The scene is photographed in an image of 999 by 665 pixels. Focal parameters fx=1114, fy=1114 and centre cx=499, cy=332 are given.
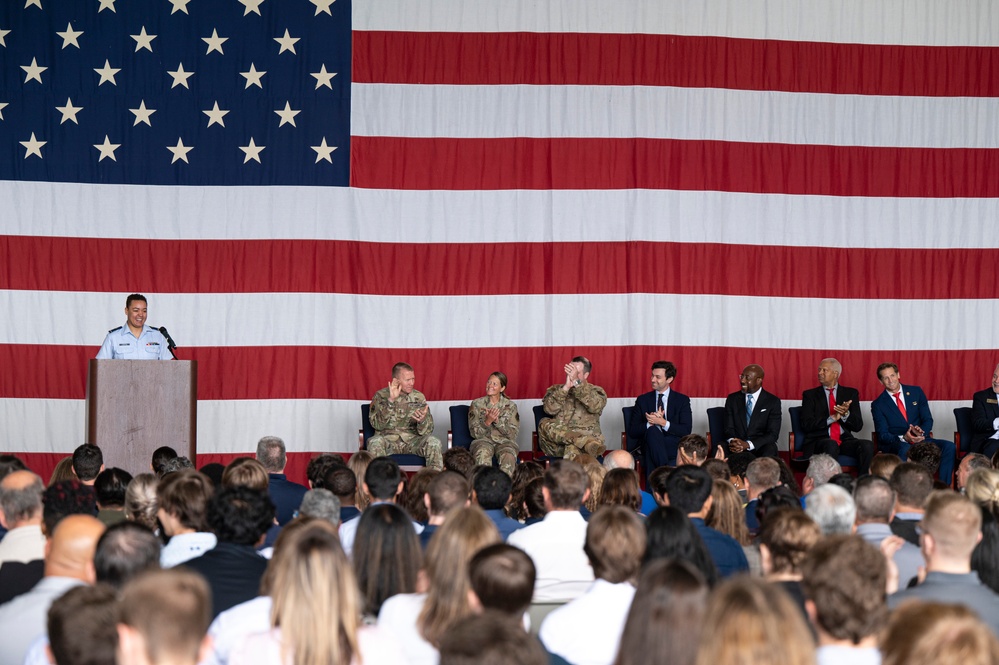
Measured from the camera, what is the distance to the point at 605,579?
113 inches

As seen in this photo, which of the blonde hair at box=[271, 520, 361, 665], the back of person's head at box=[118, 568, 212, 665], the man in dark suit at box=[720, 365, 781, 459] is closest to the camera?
the back of person's head at box=[118, 568, 212, 665]

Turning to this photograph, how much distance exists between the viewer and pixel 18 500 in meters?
3.50

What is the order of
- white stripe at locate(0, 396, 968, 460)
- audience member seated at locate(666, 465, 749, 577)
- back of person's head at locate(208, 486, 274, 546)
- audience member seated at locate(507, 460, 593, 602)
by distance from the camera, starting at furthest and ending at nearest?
white stripe at locate(0, 396, 968, 460)
audience member seated at locate(666, 465, 749, 577)
audience member seated at locate(507, 460, 593, 602)
back of person's head at locate(208, 486, 274, 546)

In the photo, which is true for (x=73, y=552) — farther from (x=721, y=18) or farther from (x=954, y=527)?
(x=721, y=18)

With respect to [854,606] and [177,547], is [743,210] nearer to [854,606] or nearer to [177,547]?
[177,547]

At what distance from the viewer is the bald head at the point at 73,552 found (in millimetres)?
2703

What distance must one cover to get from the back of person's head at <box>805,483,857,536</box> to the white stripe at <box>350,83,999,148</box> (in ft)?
18.9

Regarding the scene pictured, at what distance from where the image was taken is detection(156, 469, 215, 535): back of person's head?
11.7 feet

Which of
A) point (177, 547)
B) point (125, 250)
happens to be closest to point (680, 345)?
point (125, 250)

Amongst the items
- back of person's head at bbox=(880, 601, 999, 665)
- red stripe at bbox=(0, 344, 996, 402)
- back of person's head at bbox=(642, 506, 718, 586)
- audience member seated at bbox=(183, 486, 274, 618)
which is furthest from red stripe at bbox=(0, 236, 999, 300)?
back of person's head at bbox=(880, 601, 999, 665)

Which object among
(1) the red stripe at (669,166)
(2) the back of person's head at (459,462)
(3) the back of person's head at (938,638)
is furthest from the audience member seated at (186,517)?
(1) the red stripe at (669,166)

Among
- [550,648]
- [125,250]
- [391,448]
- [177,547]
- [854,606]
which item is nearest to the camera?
[854,606]

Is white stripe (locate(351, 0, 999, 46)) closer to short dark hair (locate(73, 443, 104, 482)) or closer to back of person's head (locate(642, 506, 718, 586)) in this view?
short dark hair (locate(73, 443, 104, 482))

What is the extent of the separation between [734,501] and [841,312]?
524cm
